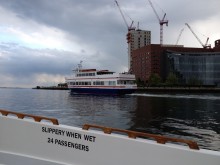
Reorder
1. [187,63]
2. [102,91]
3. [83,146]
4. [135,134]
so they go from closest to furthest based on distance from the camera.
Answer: [135,134]
[83,146]
[102,91]
[187,63]

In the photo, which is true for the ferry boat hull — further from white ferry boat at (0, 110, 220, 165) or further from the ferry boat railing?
the ferry boat railing

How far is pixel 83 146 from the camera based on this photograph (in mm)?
5699

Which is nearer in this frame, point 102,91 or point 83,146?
point 83,146


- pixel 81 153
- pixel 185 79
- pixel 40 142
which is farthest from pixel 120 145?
pixel 185 79

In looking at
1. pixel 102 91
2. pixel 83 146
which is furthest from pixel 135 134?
pixel 102 91

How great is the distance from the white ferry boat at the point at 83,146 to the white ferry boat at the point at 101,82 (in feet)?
242

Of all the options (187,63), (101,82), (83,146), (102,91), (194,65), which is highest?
(187,63)

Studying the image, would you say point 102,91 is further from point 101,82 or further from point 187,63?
point 187,63

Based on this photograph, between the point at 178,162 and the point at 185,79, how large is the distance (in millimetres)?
197258

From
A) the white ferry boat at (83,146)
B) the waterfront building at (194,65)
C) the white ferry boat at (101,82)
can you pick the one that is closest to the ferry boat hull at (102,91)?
the white ferry boat at (101,82)

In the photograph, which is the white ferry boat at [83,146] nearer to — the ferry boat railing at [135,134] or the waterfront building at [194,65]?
the ferry boat railing at [135,134]

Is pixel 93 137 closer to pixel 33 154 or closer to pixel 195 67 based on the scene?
pixel 33 154

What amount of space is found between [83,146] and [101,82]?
8065 centimetres

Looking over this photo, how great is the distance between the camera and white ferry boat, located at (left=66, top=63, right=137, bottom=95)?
81250mm
